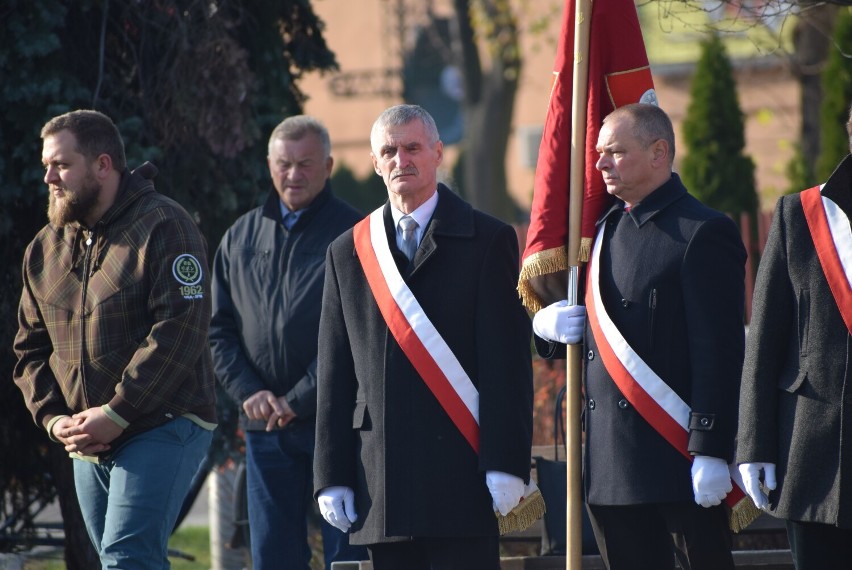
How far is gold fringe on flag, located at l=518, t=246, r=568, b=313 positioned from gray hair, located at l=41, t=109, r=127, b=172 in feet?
5.14

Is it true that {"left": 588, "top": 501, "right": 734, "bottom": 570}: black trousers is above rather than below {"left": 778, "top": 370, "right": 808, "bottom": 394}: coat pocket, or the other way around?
below

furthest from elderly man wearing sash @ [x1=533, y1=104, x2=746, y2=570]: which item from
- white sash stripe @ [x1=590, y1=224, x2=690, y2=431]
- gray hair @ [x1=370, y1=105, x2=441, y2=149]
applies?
gray hair @ [x1=370, y1=105, x2=441, y2=149]

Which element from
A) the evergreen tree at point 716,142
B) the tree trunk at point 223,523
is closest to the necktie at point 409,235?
the tree trunk at point 223,523

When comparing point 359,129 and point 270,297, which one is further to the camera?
point 359,129

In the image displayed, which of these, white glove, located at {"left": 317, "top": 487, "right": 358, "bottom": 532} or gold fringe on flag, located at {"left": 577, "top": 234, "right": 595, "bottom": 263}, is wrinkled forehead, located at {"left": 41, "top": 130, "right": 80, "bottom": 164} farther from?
→ gold fringe on flag, located at {"left": 577, "top": 234, "right": 595, "bottom": 263}

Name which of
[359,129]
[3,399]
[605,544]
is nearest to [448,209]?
[605,544]

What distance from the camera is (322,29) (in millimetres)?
7949

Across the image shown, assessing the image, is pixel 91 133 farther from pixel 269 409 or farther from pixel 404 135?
pixel 269 409

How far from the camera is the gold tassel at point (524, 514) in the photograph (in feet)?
15.4

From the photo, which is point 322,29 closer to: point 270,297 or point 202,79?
point 202,79

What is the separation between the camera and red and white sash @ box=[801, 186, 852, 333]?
13.8 ft

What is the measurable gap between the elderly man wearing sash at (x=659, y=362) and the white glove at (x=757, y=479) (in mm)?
167

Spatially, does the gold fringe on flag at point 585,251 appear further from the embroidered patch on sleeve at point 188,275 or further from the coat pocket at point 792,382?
the embroidered patch on sleeve at point 188,275

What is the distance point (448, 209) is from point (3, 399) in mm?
3257
